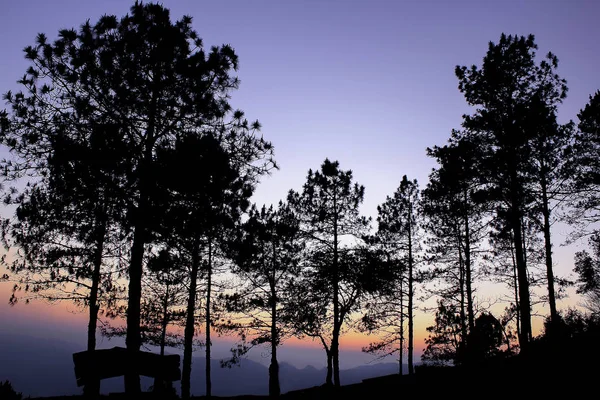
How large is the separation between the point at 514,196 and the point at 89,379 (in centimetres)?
1666

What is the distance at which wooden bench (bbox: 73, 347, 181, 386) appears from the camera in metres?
6.27

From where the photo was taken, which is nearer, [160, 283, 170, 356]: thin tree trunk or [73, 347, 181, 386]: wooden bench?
[73, 347, 181, 386]: wooden bench

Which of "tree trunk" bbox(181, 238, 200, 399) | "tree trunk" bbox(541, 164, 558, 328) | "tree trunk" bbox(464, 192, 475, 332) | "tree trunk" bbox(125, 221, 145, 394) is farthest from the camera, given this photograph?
"tree trunk" bbox(464, 192, 475, 332)

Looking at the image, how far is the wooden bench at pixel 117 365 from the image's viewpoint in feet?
20.6

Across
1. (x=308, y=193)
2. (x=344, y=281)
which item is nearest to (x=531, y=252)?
(x=344, y=281)

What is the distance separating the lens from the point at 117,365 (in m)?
6.44

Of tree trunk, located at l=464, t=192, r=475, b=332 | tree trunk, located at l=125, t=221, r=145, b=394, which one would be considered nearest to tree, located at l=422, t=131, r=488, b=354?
tree trunk, located at l=464, t=192, r=475, b=332

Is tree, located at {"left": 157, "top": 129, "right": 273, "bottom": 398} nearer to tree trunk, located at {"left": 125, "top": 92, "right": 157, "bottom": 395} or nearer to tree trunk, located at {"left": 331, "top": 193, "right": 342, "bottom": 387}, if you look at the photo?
tree trunk, located at {"left": 125, "top": 92, "right": 157, "bottom": 395}

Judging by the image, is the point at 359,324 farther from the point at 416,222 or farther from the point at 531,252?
the point at 531,252

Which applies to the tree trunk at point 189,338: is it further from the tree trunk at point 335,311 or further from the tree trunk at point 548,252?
the tree trunk at point 548,252

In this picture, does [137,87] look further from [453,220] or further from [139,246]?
[453,220]

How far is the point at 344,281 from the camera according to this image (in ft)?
77.3

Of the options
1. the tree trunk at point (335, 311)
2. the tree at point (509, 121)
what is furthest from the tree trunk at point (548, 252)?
the tree trunk at point (335, 311)

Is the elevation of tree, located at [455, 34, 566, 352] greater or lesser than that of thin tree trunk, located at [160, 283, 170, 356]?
greater
